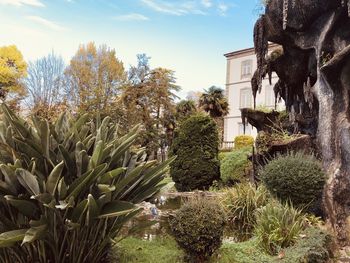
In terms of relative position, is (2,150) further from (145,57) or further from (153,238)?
(145,57)

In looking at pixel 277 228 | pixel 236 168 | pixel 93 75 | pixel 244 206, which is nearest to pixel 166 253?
pixel 277 228

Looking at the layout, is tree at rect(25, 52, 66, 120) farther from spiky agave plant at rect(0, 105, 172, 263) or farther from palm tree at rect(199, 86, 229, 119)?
spiky agave plant at rect(0, 105, 172, 263)

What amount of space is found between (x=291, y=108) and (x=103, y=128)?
37.4 ft

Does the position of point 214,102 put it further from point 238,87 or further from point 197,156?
point 197,156

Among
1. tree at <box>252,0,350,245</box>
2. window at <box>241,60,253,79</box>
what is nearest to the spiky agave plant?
tree at <box>252,0,350,245</box>

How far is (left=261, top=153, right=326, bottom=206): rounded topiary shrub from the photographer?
24.5 feet

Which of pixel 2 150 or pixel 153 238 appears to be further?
pixel 153 238

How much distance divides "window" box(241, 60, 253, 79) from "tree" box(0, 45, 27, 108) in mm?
22509

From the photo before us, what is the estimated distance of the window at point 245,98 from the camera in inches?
1427

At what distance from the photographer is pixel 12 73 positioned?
118 ft

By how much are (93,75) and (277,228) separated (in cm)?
2990

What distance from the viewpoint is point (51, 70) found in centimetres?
3453

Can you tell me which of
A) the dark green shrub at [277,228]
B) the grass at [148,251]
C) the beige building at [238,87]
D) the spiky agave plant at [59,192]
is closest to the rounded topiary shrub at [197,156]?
the dark green shrub at [277,228]

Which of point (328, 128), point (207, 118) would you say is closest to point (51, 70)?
point (207, 118)
